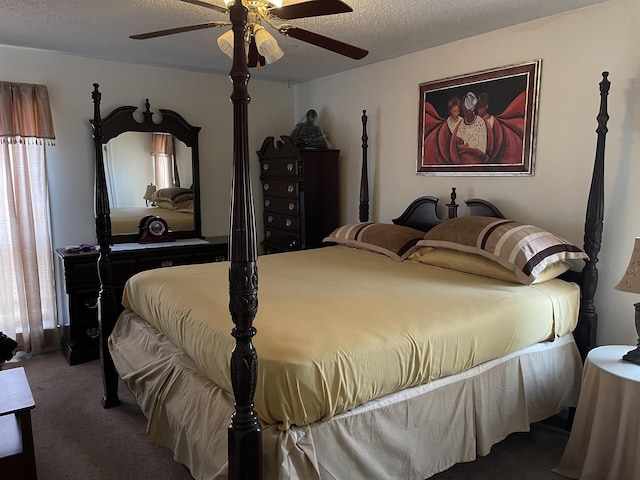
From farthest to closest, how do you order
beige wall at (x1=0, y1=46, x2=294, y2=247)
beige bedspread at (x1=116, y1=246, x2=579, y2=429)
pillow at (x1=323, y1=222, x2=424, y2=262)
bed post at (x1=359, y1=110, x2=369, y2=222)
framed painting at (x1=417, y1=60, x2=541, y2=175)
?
bed post at (x1=359, y1=110, x2=369, y2=222) → beige wall at (x1=0, y1=46, x2=294, y2=247) → pillow at (x1=323, y1=222, x2=424, y2=262) → framed painting at (x1=417, y1=60, x2=541, y2=175) → beige bedspread at (x1=116, y1=246, x2=579, y2=429)

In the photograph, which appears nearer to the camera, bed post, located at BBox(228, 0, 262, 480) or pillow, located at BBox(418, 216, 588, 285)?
bed post, located at BBox(228, 0, 262, 480)

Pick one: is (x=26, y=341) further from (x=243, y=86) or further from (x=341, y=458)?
(x=243, y=86)

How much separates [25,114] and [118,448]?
8.56ft

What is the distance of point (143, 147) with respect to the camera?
4.18 m

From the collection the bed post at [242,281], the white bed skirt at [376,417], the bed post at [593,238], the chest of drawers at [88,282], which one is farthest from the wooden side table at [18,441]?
the bed post at [593,238]

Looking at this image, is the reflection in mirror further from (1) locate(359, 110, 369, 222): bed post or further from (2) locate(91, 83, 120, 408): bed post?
(1) locate(359, 110, 369, 222): bed post

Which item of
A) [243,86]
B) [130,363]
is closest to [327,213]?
[130,363]

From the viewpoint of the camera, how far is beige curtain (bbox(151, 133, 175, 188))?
167 inches

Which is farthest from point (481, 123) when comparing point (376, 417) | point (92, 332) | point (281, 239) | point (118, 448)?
point (92, 332)

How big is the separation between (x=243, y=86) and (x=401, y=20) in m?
1.92

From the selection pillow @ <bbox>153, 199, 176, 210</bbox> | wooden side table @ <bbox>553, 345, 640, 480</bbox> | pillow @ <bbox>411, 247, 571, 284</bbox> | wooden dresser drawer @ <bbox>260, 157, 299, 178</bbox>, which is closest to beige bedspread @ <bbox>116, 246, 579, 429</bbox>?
pillow @ <bbox>411, 247, 571, 284</bbox>

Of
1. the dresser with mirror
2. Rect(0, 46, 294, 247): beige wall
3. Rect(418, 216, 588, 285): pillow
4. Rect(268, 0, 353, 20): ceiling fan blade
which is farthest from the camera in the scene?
Rect(0, 46, 294, 247): beige wall

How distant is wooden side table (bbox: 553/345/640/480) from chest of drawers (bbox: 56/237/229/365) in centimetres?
312

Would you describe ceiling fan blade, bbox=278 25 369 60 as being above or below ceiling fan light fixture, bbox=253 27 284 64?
above
